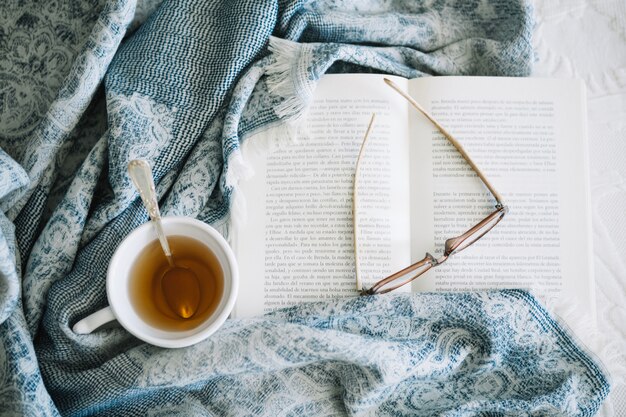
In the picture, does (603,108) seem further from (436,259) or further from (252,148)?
(252,148)

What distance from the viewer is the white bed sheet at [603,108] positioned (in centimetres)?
80

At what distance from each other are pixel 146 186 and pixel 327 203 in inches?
10.3

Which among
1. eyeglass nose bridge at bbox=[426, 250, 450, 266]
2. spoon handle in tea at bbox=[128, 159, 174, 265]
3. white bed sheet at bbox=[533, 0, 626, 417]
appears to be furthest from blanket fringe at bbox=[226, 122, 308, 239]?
white bed sheet at bbox=[533, 0, 626, 417]

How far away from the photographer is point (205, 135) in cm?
77

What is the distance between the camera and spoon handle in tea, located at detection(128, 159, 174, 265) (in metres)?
0.58

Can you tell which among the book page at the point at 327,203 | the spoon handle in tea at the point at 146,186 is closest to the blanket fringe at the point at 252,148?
the book page at the point at 327,203

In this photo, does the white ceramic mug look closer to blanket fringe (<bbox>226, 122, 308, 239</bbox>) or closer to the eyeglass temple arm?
blanket fringe (<bbox>226, 122, 308, 239</bbox>)

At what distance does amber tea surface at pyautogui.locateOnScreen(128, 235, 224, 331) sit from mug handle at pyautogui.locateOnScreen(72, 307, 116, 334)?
3 cm

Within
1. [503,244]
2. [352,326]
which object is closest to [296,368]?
[352,326]

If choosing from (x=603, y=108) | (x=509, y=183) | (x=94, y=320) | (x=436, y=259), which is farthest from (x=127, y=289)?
(x=603, y=108)

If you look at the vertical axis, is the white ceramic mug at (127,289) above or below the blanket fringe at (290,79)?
below

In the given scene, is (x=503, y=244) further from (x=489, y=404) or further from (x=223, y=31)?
(x=223, y=31)

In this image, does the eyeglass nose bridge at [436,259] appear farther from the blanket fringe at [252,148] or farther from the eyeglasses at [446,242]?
the blanket fringe at [252,148]

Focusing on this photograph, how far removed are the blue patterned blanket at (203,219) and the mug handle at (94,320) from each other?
0.03 metres
